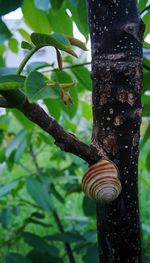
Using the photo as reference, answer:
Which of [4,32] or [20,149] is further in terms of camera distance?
[20,149]

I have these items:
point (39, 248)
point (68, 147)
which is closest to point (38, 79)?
point (68, 147)

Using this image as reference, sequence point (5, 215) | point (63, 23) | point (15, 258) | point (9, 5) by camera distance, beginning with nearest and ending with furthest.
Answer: point (9, 5), point (63, 23), point (15, 258), point (5, 215)

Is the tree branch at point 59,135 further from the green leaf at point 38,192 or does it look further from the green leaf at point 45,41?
the green leaf at point 38,192

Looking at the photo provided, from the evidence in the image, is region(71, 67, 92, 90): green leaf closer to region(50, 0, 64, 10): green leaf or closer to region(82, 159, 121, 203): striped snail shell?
region(50, 0, 64, 10): green leaf

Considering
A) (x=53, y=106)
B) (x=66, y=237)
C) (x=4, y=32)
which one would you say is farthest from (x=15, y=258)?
(x=4, y=32)

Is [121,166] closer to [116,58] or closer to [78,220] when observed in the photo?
[116,58]

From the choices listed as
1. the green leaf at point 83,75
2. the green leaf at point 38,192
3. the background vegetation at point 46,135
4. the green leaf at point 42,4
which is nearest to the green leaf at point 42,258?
the background vegetation at point 46,135

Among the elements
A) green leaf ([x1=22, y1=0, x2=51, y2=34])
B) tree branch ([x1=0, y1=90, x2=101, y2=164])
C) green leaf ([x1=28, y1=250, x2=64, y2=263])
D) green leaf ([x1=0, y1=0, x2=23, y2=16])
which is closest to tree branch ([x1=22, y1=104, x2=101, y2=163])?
tree branch ([x1=0, y1=90, x2=101, y2=164])

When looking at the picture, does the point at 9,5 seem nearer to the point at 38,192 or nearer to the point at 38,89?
the point at 38,89
